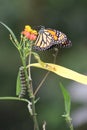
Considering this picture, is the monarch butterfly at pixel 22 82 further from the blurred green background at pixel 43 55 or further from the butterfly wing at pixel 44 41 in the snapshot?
the blurred green background at pixel 43 55

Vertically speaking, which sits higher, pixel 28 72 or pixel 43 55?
pixel 43 55

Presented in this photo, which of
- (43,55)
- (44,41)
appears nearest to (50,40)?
(44,41)

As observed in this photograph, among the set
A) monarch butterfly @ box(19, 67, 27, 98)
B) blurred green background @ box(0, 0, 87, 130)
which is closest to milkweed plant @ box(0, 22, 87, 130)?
monarch butterfly @ box(19, 67, 27, 98)

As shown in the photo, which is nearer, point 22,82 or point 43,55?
point 22,82

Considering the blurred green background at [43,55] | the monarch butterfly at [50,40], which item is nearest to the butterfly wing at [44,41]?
the monarch butterfly at [50,40]

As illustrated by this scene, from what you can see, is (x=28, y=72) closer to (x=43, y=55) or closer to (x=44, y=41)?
(x=44, y=41)

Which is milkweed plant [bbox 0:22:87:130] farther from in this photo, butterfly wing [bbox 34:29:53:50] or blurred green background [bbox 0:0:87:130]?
blurred green background [bbox 0:0:87:130]
